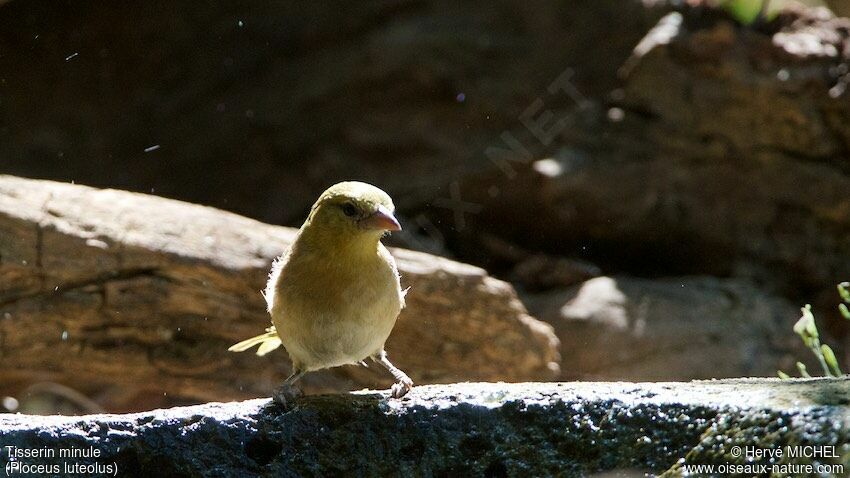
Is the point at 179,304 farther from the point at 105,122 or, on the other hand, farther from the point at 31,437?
the point at 105,122

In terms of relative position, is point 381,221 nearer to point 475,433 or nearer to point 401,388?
point 401,388

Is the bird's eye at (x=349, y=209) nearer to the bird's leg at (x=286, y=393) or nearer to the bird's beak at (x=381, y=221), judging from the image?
the bird's beak at (x=381, y=221)

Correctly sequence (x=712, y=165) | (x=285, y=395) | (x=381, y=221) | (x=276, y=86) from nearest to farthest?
(x=285, y=395) < (x=381, y=221) < (x=712, y=165) < (x=276, y=86)

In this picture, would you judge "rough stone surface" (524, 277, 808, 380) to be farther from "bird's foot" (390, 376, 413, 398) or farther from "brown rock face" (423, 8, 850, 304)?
"bird's foot" (390, 376, 413, 398)

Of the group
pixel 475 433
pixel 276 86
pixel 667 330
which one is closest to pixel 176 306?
pixel 475 433

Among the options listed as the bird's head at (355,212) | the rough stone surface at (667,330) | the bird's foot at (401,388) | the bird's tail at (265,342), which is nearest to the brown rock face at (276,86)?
the rough stone surface at (667,330)

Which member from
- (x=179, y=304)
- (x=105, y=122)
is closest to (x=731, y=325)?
(x=179, y=304)
